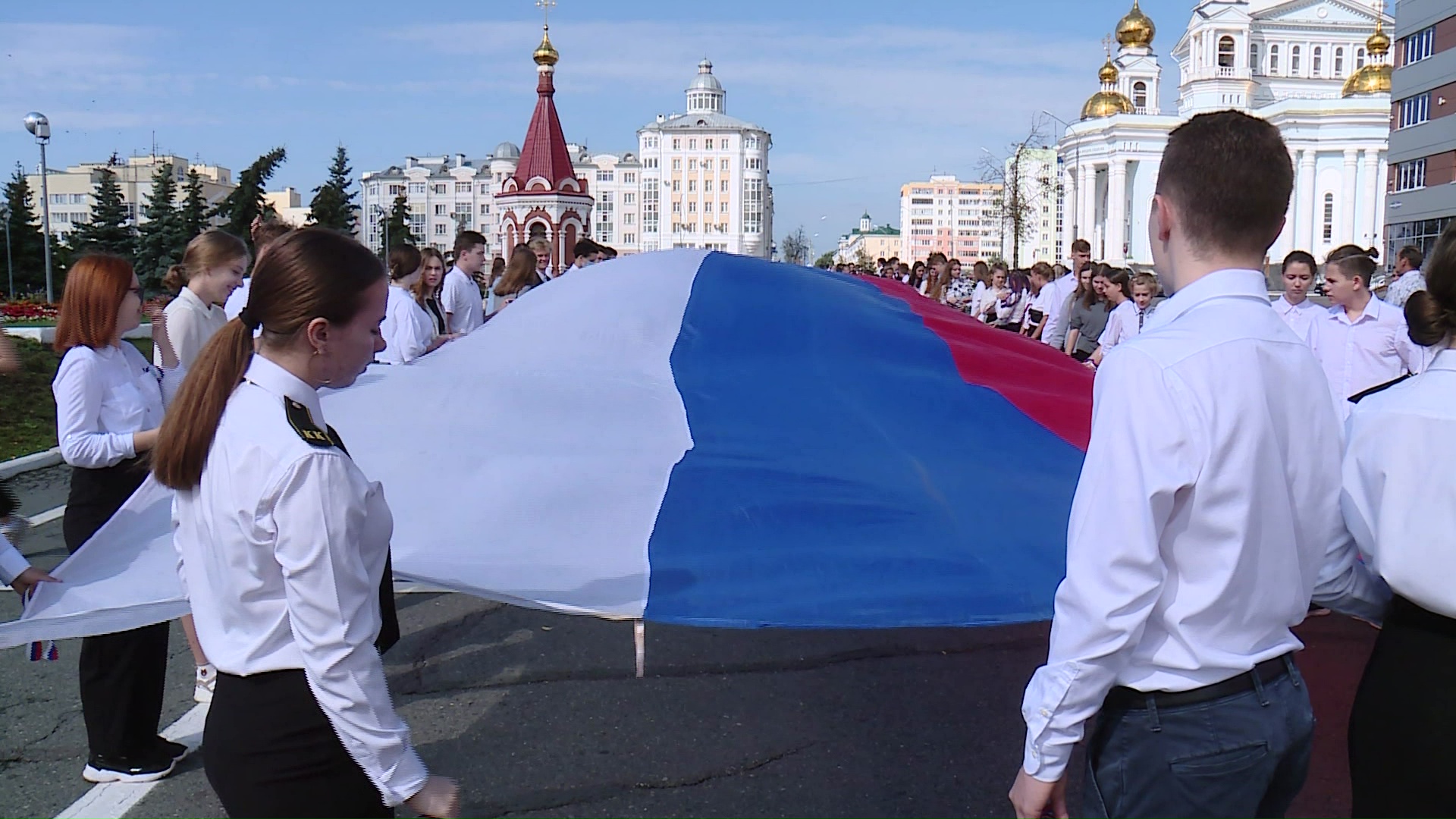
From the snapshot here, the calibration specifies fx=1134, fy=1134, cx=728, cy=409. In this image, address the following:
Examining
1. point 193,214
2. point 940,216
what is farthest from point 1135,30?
point 940,216

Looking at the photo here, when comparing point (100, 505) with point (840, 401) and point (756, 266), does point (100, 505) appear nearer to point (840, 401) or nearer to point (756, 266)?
point (840, 401)

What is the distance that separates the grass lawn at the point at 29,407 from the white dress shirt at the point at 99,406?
5.92m

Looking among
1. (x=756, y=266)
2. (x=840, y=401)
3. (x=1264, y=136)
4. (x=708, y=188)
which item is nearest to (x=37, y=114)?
(x=756, y=266)

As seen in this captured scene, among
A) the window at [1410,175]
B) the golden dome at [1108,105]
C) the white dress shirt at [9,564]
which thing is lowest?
the white dress shirt at [9,564]

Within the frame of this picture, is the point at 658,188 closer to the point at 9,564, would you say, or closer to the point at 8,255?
the point at 8,255

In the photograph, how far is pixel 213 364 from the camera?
1.95 m

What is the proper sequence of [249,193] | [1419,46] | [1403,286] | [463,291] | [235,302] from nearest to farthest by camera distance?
[235,302] → [463,291] → [1403,286] → [249,193] → [1419,46]

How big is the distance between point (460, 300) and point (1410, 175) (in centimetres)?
4514

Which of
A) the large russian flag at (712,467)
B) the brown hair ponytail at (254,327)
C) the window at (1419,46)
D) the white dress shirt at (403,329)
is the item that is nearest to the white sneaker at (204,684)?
the large russian flag at (712,467)

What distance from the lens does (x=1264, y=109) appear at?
241 ft

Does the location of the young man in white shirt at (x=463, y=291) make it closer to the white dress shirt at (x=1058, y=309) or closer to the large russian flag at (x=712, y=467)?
the large russian flag at (x=712, y=467)

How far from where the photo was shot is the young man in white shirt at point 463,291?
8398 mm

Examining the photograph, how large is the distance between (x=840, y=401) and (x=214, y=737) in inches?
95.1

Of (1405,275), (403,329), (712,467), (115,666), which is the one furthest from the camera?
(1405,275)
